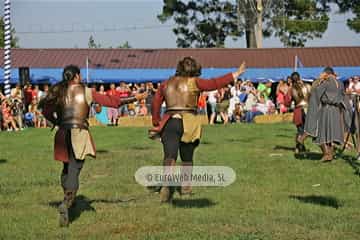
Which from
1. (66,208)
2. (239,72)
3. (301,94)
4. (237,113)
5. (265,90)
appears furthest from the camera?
(265,90)

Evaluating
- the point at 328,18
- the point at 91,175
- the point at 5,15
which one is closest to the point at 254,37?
the point at 328,18

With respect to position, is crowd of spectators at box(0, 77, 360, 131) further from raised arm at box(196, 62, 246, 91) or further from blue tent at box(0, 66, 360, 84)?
raised arm at box(196, 62, 246, 91)

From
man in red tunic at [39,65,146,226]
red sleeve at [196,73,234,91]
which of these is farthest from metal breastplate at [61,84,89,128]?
red sleeve at [196,73,234,91]

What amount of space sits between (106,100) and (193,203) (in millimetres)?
1893

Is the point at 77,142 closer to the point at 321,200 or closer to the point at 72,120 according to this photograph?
the point at 72,120

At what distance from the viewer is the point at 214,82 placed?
9.07 meters

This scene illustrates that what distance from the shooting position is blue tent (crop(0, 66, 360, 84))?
33.9 m

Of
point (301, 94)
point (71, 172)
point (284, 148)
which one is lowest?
point (284, 148)

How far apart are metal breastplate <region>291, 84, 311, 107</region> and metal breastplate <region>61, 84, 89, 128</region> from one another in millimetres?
7662

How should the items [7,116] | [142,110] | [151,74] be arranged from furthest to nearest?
[151,74]
[142,110]
[7,116]

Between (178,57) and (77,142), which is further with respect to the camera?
(178,57)

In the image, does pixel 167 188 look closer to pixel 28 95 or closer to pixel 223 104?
pixel 223 104

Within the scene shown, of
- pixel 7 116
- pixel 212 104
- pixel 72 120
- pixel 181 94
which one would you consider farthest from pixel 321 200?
pixel 212 104

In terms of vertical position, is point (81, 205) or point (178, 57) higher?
point (178, 57)
